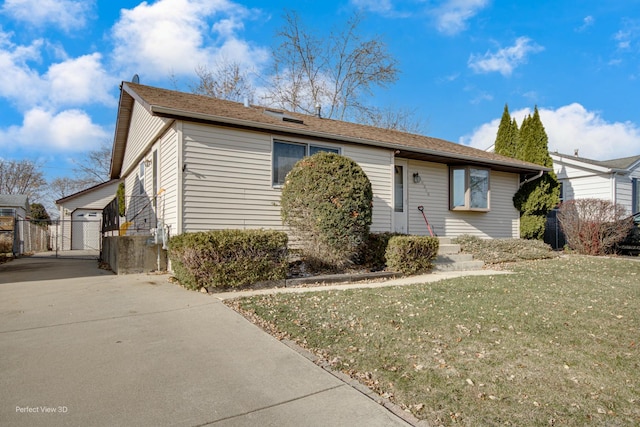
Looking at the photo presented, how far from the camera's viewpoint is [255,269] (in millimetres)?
6324

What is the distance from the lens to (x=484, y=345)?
3.66 m

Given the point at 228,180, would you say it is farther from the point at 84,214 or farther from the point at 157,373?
the point at 84,214

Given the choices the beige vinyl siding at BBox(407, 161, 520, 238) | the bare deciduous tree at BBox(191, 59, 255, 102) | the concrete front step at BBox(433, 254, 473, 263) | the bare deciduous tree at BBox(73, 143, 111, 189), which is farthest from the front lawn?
the bare deciduous tree at BBox(73, 143, 111, 189)

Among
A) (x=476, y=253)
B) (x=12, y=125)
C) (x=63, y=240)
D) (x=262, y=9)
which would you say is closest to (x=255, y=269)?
(x=476, y=253)

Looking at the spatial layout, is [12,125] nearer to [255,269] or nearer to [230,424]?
[255,269]

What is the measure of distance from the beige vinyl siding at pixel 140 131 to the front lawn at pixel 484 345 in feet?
20.0

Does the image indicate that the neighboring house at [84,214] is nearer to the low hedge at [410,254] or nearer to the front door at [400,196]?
the front door at [400,196]

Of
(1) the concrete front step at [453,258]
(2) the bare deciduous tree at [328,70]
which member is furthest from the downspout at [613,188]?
(2) the bare deciduous tree at [328,70]

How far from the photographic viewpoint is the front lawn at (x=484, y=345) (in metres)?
2.59

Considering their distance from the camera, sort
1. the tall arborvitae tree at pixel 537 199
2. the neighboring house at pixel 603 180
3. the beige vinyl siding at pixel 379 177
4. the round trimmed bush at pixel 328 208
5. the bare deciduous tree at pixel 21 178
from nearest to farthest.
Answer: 1. the round trimmed bush at pixel 328 208
2. the beige vinyl siding at pixel 379 177
3. the tall arborvitae tree at pixel 537 199
4. the neighboring house at pixel 603 180
5. the bare deciduous tree at pixel 21 178

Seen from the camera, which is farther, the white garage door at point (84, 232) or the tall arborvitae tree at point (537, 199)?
the white garage door at point (84, 232)

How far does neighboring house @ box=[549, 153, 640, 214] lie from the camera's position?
1502 cm

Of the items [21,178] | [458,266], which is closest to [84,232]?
[21,178]

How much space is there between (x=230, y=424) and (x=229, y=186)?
21.3 feet
